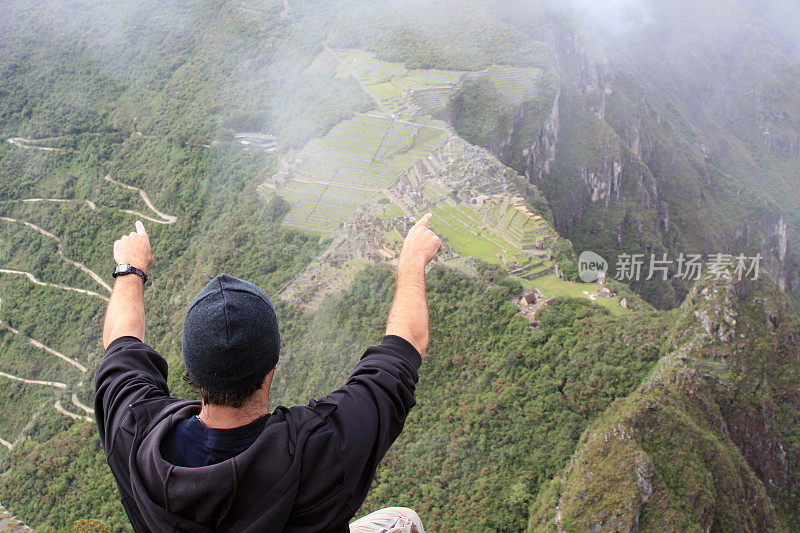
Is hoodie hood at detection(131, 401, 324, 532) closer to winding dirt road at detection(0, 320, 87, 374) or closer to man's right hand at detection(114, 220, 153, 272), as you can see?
man's right hand at detection(114, 220, 153, 272)

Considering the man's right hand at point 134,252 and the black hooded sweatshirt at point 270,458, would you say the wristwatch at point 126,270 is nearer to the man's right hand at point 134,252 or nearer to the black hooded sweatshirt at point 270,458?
the man's right hand at point 134,252

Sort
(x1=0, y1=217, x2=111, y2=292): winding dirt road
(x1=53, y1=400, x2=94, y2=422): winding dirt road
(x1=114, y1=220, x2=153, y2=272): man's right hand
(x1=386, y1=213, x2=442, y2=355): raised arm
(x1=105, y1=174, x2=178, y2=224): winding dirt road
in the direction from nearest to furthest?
(x1=386, y1=213, x2=442, y2=355): raised arm, (x1=114, y1=220, x2=153, y2=272): man's right hand, (x1=53, y1=400, x2=94, y2=422): winding dirt road, (x1=0, y1=217, x2=111, y2=292): winding dirt road, (x1=105, y1=174, x2=178, y2=224): winding dirt road

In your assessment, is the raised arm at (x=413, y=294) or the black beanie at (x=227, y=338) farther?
the raised arm at (x=413, y=294)

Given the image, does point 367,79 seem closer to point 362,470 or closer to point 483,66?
point 483,66

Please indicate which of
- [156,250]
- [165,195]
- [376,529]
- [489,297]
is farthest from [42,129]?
[376,529]

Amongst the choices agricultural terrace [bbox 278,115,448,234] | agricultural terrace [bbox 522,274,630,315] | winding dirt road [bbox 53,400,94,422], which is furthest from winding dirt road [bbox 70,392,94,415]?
agricultural terrace [bbox 522,274,630,315]

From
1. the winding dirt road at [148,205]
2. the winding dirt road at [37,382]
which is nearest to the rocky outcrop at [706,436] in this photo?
the winding dirt road at [37,382]
